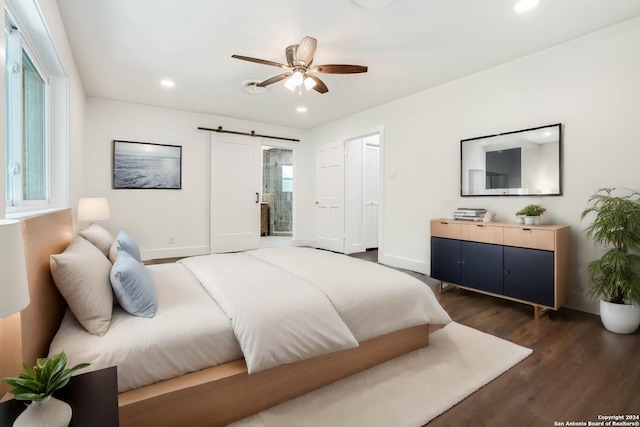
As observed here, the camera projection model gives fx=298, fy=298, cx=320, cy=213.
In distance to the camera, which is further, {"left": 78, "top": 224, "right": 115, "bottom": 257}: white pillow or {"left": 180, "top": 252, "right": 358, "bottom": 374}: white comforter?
{"left": 78, "top": 224, "right": 115, "bottom": 257}: white pillow

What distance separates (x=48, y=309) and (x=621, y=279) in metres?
3.71

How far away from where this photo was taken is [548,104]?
2.98 meters

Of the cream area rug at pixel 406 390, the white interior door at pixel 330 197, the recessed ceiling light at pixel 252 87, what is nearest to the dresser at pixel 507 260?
the cream area rug at pixel 406 390

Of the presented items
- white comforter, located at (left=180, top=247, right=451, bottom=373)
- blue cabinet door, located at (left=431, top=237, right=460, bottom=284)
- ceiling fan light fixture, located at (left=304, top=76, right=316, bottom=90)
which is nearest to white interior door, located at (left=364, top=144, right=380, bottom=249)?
blue cabinet door, located at (left=431, top=237, right=460, bottom=284)

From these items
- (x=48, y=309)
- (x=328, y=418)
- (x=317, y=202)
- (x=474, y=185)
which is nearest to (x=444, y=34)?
(x=474, y=185)

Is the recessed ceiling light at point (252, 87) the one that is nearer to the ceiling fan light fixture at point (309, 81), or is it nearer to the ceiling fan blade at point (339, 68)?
the ceiling fan light fixture at point (309, 81)

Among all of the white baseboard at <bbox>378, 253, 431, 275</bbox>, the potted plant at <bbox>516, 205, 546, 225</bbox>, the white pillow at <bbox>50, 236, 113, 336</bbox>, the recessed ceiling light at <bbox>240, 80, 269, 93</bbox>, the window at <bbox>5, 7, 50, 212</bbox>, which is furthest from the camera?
the white baseboard at <bbox>378, 253, 431, 275</bbox>

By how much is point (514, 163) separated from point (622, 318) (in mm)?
1648

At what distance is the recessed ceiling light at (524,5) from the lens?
7.39 feet

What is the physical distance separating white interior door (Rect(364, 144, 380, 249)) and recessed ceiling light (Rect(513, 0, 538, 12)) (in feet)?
12.0

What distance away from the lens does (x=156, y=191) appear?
16.3 ft

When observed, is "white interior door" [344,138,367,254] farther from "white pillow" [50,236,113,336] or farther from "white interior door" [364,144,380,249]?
"white pillow" [50,236,113,336]

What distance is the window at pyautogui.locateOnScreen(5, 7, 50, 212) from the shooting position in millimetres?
1801

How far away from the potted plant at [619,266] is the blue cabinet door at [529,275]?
12.1 inches
